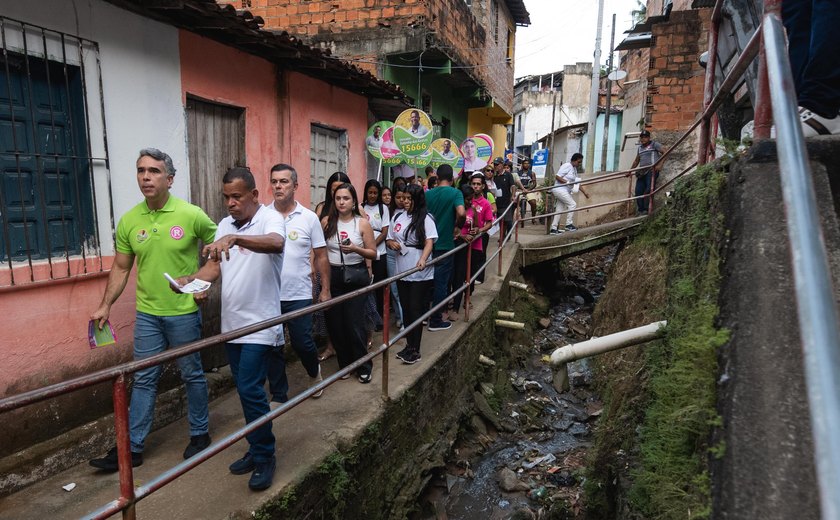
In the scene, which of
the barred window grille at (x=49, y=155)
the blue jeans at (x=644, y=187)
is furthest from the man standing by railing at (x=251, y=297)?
the blue jeans at (x=644, y=187)

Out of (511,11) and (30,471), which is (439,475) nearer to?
(30,471)

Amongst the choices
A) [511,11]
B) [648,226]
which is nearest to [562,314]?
[648,226]

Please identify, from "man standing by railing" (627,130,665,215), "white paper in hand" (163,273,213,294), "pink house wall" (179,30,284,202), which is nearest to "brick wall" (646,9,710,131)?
"man standing by railing" (627,130,665,215)

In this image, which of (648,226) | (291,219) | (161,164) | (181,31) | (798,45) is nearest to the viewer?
(798,45)

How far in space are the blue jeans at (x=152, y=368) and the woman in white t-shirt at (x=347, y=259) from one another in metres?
1.14

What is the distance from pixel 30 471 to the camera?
9.91 feet

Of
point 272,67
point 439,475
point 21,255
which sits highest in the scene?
point 272,67

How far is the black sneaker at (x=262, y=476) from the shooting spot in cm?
247

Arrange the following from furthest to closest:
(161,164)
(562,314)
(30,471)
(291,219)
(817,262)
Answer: (562,314), (291,219), (30,471), (161,164), (817,262)

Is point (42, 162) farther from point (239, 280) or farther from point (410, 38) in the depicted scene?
point (410, 38)

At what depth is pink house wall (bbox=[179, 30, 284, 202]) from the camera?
443 cm

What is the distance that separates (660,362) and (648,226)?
5.34 m

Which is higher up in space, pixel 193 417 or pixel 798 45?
pixel 798 45

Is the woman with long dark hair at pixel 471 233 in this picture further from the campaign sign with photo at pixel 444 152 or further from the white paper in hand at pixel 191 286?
the white paper in hand at pixel 191 286
